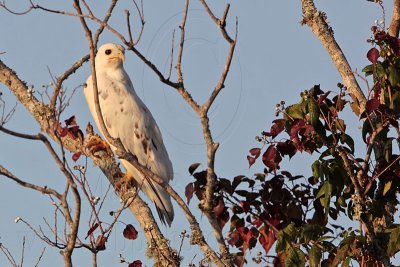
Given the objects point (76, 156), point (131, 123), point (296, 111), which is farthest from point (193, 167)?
point (131, 123)

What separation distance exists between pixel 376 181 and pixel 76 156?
7.77 feet

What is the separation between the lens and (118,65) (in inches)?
356

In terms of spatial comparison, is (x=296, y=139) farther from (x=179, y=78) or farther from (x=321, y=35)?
(x=321, y=35)

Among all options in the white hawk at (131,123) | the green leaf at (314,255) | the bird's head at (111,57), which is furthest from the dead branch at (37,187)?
the bird's head at (111,57)

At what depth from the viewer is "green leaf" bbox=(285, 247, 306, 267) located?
15.3 feet

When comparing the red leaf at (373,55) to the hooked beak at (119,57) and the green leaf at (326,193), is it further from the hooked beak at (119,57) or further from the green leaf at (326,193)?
the hooked beak at (119,57)

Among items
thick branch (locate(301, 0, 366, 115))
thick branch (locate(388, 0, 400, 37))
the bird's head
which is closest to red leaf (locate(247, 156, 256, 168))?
thick branch (locate(301, 0, 366, 115))

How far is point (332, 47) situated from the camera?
6.00m

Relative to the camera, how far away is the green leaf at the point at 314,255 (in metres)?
4.62

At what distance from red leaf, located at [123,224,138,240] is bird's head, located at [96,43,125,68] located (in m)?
3.41

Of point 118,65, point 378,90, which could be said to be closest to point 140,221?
point 378,90

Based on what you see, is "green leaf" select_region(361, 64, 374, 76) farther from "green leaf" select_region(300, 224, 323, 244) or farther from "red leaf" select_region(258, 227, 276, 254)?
"red leaf" select_region(258, 227, 276, 254)

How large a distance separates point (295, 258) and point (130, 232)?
1.49 metres

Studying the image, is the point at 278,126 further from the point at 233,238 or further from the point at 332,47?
the point at 332,47
